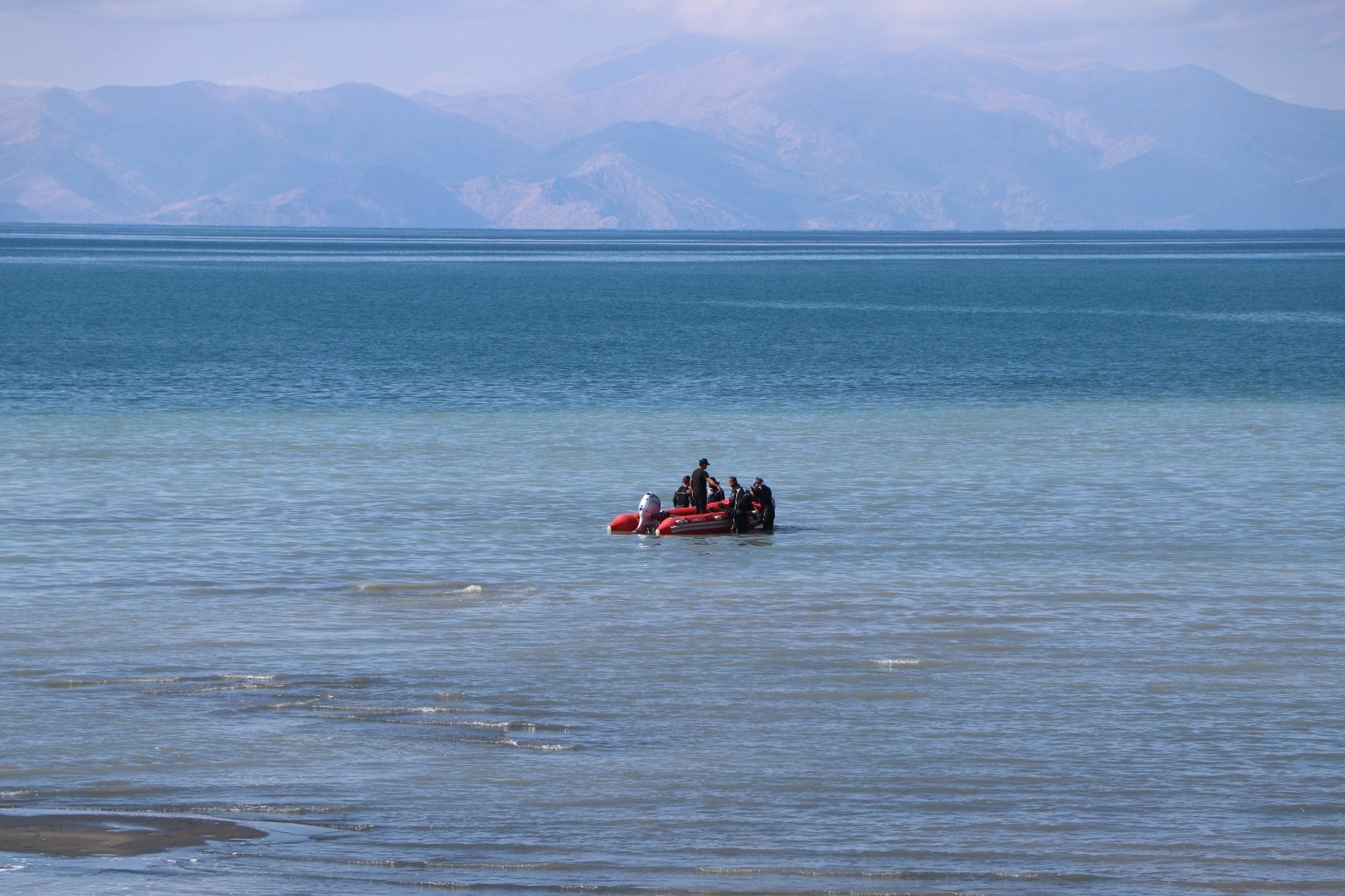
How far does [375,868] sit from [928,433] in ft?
123

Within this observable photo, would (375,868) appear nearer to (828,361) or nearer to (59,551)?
(59,551)

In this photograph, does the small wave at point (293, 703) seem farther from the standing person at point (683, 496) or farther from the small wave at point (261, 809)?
the standing person at point (683, 496)

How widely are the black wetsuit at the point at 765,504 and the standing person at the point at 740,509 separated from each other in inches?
8.4

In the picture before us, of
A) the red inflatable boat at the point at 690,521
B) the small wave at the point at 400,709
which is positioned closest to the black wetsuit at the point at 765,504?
the red inflatable boat at the point at 690,521

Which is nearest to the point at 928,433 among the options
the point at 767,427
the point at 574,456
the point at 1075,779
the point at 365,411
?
the point at 767,427

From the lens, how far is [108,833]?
15867mm

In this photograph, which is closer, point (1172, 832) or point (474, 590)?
point (1172, 832)

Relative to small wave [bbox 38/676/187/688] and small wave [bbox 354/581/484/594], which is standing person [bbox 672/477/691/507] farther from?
small wave [bbox 38/676/187/688]

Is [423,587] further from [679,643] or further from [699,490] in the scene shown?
[699,490]

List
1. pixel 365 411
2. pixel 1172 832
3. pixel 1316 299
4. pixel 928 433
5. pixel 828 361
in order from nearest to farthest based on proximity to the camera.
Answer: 1. pixel 1172 832
2. pixel 928 433
3. pixel 365 411
4. pixel 828 361
5. pixel 1316 299

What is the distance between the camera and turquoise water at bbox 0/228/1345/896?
15945mm

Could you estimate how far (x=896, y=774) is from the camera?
Result: 18047 millimetres

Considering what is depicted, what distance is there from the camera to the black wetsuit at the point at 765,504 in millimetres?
33500

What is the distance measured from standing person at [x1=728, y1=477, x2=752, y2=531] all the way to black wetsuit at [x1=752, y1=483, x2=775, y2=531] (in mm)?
212
